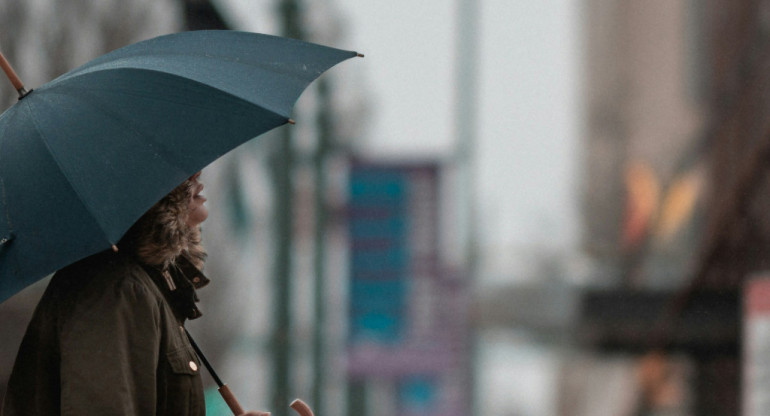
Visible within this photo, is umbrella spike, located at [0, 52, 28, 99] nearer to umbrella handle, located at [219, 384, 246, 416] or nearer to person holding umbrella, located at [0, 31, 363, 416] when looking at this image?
person holding umbrella, located at [0, 31, 363, 416]

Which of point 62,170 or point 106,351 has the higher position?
point 62,170

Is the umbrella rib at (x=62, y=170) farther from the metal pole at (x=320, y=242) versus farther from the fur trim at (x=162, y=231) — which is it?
the metal pole at (x=320, y=242)

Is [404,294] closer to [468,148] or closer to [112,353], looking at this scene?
[468,148]

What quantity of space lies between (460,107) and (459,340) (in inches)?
89.7

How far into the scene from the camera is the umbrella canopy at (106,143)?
90.1 inches

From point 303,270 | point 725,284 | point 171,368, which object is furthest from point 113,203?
point 303,270

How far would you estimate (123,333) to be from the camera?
226cm

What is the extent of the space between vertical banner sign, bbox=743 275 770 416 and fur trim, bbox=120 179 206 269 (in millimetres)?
2964

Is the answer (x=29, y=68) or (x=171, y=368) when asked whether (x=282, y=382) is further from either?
(x=171, y=368)

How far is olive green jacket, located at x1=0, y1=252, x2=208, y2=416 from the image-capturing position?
2.22 m

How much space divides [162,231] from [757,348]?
3083 millimetres

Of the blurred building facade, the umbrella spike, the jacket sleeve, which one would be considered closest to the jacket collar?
the jacket sleeve

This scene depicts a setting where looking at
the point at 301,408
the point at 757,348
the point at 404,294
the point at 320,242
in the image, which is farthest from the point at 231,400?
the point at 404,294

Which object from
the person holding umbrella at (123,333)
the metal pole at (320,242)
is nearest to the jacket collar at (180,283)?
the person holding umbrella at (123,333)
